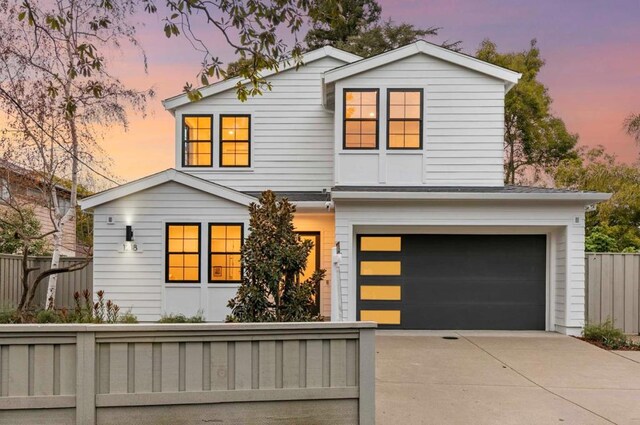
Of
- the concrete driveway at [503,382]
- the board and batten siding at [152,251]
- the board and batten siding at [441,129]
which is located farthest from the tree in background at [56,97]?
the concrete driveway at [503,382]

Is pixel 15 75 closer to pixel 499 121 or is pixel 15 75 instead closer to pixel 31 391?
pixel 31 391

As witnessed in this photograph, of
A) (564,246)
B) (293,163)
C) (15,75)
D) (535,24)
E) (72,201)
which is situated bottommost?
(564,246)

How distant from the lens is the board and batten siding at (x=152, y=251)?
10.0 meters

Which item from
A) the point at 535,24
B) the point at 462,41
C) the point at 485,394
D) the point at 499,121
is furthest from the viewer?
the point at 462,41

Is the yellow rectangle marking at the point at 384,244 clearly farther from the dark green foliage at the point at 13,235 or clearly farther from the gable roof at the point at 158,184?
the dark green foliage at the point at 13,235

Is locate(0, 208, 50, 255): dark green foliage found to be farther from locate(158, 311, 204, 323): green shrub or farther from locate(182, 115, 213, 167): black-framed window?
locate(158, 311, 204, 323): green shrub

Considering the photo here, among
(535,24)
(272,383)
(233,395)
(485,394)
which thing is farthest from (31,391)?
(535,24)

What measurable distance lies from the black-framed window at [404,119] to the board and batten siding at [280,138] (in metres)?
2.18

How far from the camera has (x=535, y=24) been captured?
19.7 meters

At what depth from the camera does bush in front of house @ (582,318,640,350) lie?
874 centimetres

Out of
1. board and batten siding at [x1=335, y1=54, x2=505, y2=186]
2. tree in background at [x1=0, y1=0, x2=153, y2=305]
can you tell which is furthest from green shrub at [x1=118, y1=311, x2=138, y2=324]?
board and batten siding at [x1=335, y1=54, x2=505, y2=186]

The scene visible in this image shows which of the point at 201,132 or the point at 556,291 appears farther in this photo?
the point at 201,132

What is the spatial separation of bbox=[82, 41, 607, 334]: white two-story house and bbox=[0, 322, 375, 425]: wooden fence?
18.3 ft

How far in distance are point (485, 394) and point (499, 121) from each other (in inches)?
267
